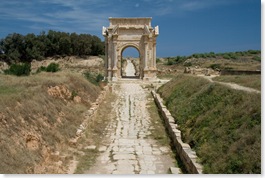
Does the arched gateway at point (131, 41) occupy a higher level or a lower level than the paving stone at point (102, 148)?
higher

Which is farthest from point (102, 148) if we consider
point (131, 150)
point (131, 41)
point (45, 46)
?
point (45, 46)

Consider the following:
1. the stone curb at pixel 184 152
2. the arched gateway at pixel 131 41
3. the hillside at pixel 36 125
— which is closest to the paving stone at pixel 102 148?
the hillside at pixel 36 125

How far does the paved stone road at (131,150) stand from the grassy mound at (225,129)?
88 cm

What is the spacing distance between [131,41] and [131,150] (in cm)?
1716

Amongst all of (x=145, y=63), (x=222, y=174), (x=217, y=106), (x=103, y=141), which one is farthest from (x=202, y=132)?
(x=145, y=63)

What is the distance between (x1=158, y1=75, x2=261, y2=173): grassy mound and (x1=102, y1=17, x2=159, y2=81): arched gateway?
1371cm

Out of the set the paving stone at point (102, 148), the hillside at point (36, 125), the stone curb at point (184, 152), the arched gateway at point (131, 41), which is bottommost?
the paving stone at point (102, 148)

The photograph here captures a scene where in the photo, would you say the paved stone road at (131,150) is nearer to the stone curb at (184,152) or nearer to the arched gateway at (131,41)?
the stone curb at (184,152)

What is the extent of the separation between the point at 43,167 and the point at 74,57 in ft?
139

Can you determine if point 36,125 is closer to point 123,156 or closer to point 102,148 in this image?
point 102,148

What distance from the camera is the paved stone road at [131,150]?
630cm

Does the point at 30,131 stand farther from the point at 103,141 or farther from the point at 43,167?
the point at 103,141

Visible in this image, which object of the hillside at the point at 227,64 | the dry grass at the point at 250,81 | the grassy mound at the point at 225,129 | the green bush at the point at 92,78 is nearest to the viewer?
the grassy mound at the point at 225,129

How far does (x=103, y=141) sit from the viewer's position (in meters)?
8.53
